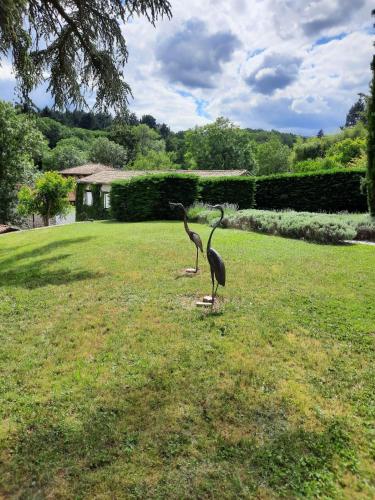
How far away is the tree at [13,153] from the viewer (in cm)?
2347

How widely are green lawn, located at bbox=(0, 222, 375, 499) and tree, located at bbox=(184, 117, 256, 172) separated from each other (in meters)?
37.0

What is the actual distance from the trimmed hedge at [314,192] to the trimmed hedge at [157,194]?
3962 mm

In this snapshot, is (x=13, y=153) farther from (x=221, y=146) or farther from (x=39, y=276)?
(x=221, y=146)

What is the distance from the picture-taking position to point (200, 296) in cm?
571

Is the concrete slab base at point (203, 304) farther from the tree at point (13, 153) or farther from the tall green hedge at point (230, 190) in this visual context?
the tree at point (13, 153)

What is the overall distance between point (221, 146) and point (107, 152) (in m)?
22.5

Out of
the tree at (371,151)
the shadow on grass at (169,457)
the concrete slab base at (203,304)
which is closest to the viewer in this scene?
the shadow on grass at (169,457)

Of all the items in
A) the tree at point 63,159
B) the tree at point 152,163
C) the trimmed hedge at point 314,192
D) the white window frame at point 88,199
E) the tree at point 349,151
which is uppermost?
the tree at point 63,159

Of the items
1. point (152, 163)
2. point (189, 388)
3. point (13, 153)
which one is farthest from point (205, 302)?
point (152, 163)

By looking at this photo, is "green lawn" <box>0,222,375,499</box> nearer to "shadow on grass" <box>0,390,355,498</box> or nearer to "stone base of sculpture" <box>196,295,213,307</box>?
"shadow on grass" <box>0,390,355,498</box>

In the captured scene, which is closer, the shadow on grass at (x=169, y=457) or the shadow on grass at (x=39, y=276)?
the shadow on grass at (x=169, y=457)

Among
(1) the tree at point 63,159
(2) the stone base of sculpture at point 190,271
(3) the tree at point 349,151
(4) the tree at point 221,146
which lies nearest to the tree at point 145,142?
(1) the tree at point 63,159

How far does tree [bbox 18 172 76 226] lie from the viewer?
2136 cm

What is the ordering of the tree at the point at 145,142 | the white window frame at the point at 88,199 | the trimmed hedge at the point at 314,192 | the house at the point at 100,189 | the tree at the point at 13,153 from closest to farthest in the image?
1. the trimmed hedge at the point at 314,192
2. the tree at the point at 13,153
3. the house at the point at 100,189
4. the white window frame at the point at 88,199
5. the tree at the point at 145,142
